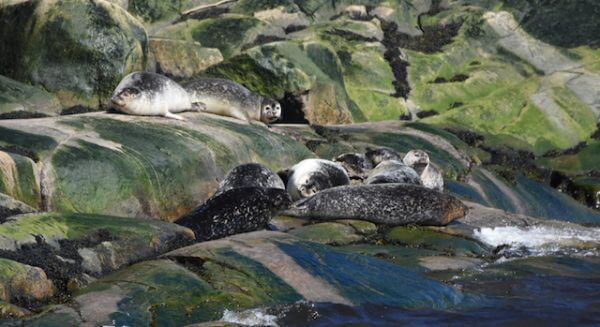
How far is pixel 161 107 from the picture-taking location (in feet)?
44.1

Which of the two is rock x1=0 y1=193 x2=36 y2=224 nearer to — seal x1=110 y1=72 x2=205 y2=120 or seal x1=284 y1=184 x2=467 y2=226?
seal x1=284 y1=184 x2=467 y2=226

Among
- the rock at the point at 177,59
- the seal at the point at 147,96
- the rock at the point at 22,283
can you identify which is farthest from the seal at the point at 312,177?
the rock at the point at 22,283

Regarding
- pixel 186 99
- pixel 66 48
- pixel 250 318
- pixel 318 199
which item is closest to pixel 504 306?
pixel 250 318

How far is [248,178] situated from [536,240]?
12.6ft

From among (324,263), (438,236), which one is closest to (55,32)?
(438,236)

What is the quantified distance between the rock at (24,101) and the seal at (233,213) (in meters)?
3.80

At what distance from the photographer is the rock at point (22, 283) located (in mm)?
6863

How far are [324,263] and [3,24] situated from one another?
29.7 feet

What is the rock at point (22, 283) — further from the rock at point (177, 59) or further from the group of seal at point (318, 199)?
the rock at point (177, 59)

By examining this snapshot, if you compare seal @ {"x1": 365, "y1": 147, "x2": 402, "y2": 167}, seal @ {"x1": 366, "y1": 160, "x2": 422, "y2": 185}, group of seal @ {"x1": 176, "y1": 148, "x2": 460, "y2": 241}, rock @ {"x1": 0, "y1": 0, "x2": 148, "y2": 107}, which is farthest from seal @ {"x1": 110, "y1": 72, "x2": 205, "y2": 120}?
seal @ {"x1": 365, "y1": 147, "x2": 402, "y2": 167}

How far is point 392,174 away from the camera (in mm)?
13703

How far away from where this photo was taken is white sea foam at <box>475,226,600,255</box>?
1159 cm

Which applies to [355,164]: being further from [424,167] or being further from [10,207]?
[10,207]

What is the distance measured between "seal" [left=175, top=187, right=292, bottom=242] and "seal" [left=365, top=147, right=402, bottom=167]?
4.59 meters
